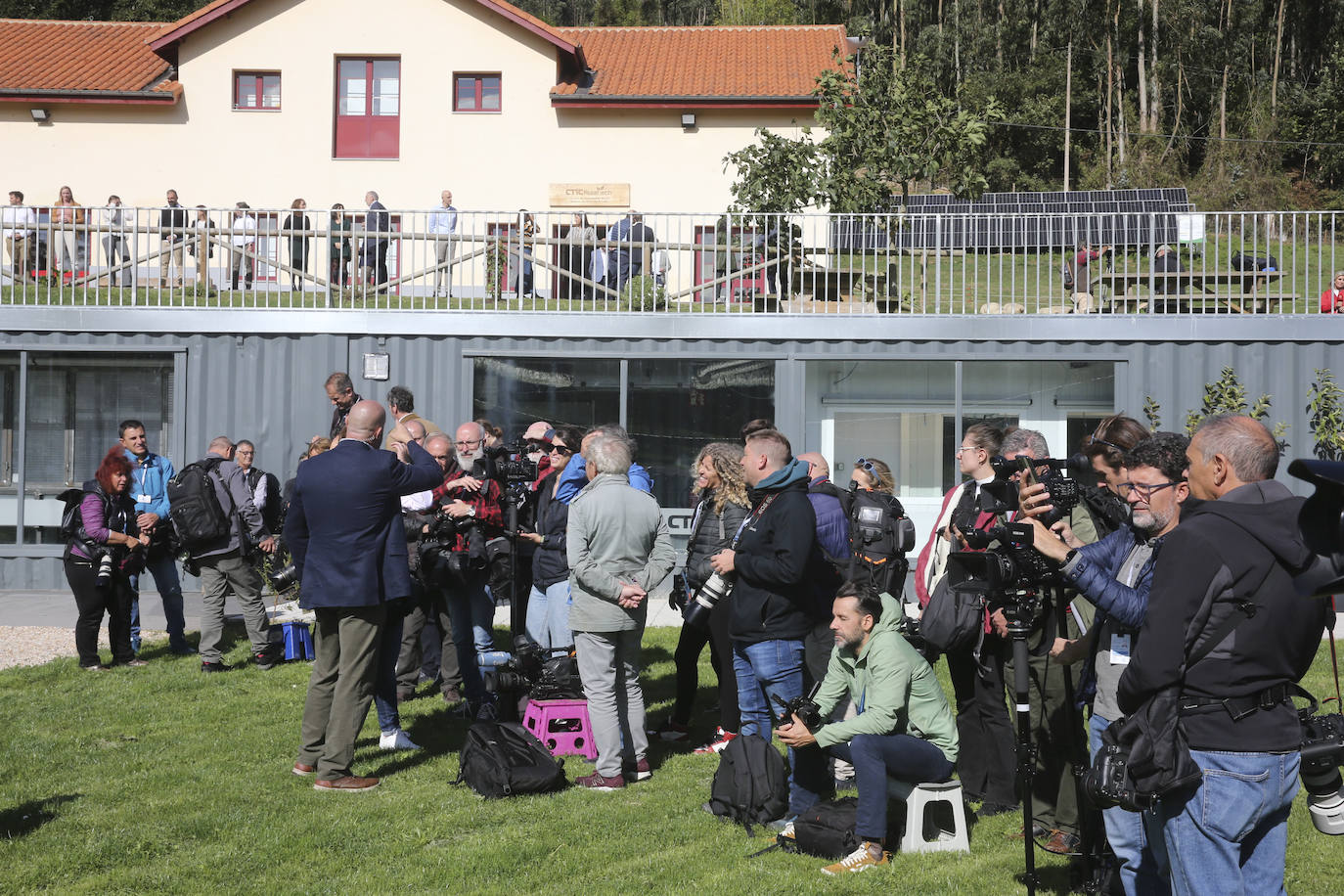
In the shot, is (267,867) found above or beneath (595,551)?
beneath

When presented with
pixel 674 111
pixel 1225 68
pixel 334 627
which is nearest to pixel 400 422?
pixel 334 627

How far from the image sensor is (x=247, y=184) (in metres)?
25.7

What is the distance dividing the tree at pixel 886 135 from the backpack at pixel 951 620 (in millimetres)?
11891

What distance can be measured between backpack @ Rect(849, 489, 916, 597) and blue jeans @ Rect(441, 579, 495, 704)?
2400mm

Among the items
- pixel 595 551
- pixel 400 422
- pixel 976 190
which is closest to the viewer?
pixel 595 551

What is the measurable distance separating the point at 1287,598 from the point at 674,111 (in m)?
23.4

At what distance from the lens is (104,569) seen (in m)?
9.38

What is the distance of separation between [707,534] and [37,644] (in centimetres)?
671

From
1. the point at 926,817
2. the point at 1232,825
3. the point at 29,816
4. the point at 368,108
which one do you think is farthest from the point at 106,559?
the point at 368,108

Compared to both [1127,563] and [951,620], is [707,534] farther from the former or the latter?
[1127,563]

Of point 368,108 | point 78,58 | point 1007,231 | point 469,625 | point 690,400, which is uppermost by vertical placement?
point 78,58

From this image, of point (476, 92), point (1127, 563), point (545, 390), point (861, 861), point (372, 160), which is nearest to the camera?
point (1127, 563)

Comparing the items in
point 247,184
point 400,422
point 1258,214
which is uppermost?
point 247,184

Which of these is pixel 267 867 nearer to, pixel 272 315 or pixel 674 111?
pixel 272 315
